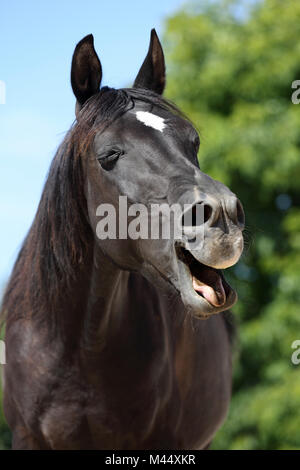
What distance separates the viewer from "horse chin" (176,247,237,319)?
2.25 meters

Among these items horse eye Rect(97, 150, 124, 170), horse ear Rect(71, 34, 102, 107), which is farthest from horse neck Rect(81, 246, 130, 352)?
horse ear Rect(71, 34, 102, 107)

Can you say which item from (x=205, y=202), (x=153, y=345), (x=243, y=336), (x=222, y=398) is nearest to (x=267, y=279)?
(x=243, y=336)

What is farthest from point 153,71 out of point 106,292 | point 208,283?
point 208,283

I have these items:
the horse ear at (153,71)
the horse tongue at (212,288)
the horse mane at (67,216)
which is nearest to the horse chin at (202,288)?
the horse tongue at (212,288)

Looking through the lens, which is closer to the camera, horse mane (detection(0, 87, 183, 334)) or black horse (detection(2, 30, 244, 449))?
black horse (detection(2, 30, 244, 449))

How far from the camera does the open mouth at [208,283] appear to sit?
226 cm

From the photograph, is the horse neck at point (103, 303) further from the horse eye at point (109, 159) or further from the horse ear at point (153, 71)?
the horse ear at point (153, 71)

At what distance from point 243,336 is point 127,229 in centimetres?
849

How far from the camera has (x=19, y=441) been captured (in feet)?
10.6

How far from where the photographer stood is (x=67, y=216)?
2.82m

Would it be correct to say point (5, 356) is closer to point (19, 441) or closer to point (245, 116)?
point (19, 441)

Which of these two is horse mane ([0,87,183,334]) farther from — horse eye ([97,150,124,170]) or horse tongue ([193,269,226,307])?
horse tongue ([193,269,226,307])

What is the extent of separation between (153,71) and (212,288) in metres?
1.35
